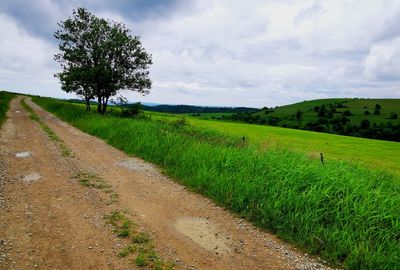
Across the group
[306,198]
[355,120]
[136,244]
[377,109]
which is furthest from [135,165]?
[377,109]

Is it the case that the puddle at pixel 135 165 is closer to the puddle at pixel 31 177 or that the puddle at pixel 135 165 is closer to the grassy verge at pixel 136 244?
the puddle at pixel 31 177

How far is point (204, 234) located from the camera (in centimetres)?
730

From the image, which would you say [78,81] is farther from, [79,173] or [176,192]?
[176,192]

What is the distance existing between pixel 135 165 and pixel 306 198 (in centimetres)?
786

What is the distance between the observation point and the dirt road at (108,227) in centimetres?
596

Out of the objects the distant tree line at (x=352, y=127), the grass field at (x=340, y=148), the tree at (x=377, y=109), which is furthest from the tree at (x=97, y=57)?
the tree at (x=377, y=109)

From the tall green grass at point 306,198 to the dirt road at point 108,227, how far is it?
580 mm

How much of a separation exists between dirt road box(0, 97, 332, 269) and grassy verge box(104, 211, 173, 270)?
151 mm

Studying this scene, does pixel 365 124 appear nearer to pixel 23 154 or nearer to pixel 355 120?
pixel 355 120

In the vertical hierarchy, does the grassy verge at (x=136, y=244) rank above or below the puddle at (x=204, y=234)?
above

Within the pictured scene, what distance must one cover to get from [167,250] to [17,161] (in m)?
9.76

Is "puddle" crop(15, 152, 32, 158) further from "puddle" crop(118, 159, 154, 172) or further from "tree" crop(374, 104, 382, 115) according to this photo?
Answer: "tree" crop(374, 104, 382, 115)

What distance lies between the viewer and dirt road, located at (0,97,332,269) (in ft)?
19.6

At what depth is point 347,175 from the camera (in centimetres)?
1012
